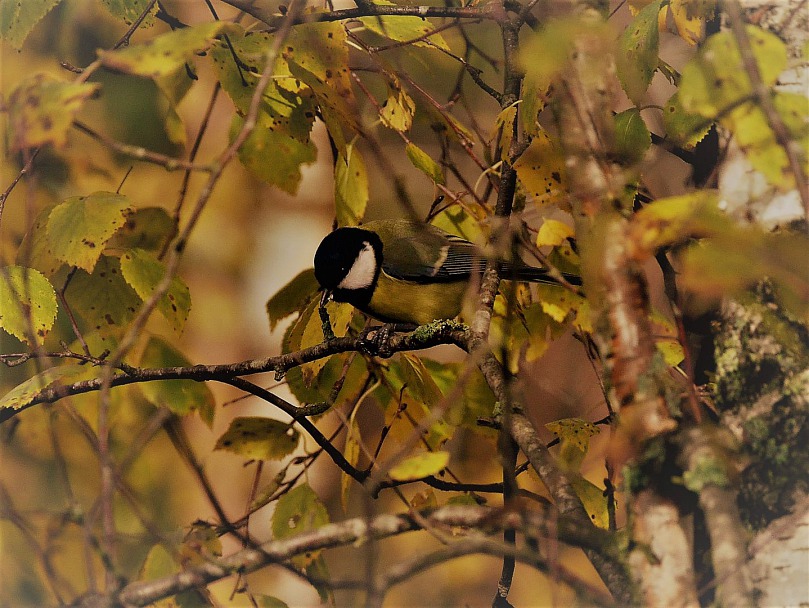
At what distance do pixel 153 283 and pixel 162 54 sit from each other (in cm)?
31

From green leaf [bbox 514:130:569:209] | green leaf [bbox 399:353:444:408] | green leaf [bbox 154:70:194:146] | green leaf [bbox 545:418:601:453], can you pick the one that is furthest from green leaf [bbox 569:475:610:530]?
green leaf [bbox 154:70:194:146]

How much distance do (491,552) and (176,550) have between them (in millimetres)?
333

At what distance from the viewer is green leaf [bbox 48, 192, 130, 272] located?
672 millimetres

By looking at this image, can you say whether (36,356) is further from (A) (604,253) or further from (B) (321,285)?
(A) (604,253)

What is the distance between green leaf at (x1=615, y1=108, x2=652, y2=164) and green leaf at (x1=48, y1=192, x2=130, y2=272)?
0.51m

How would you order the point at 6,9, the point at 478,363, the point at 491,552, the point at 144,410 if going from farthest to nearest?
1. the point at 144,410
2. the point at 6,9
3. the point at 478,363
4. the point at 491,552

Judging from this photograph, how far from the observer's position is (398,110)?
71cm

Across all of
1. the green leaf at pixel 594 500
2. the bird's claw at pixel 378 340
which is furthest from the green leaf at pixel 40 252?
the green leaf at pixel 594 500

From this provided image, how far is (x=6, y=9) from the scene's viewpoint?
70 centimetres

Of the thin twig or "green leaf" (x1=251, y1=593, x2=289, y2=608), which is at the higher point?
the thin twig

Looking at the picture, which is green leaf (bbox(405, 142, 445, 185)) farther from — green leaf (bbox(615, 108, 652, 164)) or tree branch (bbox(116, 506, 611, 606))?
tree branch (bbox(116, 506, 611, 606))

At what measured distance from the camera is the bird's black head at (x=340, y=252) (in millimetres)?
762

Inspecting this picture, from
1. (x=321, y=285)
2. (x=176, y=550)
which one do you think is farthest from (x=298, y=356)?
(x=176, y=550)

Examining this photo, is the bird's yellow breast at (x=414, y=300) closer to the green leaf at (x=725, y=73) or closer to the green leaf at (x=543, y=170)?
the green leaf at (x=543, y=170)
